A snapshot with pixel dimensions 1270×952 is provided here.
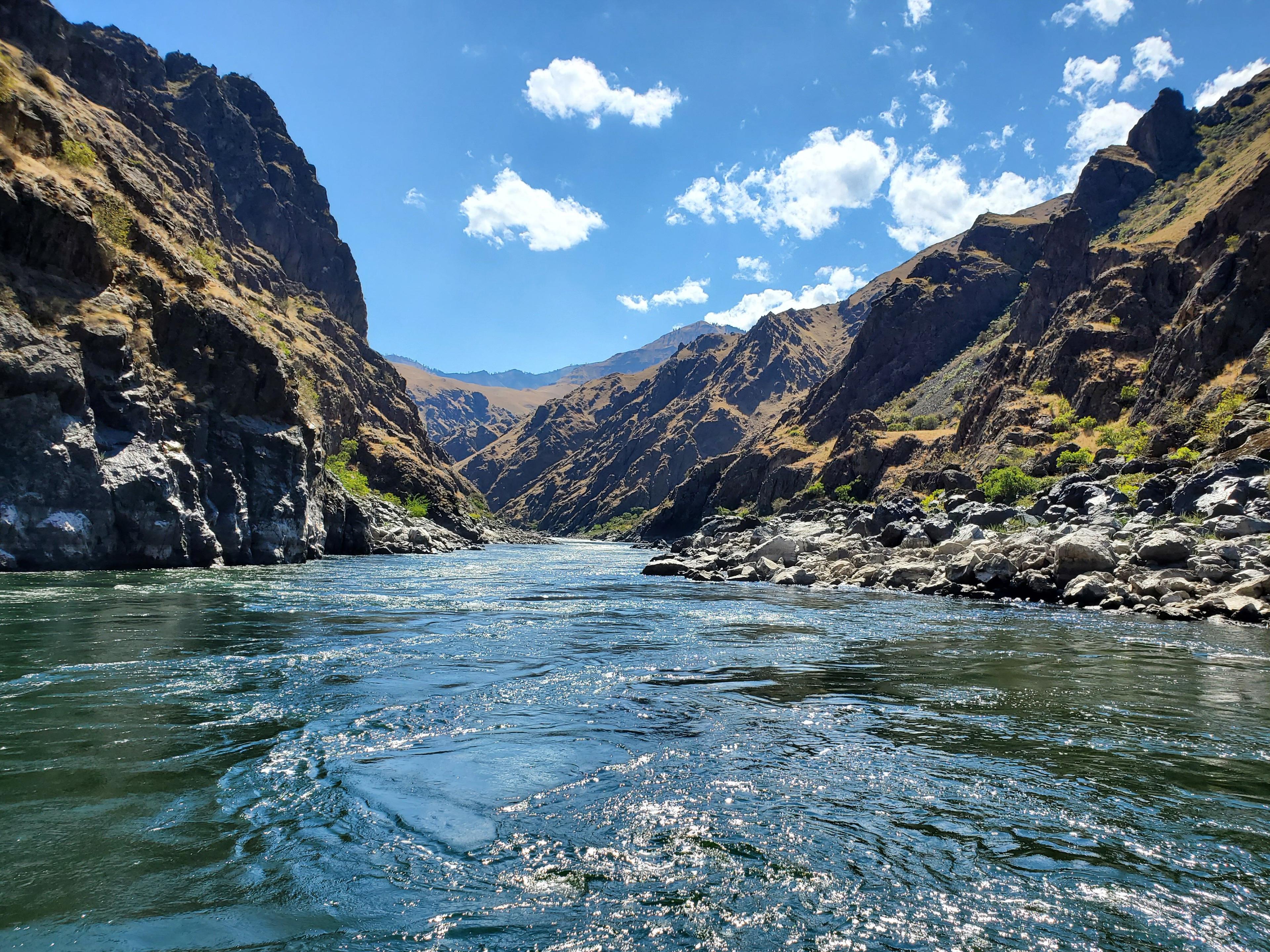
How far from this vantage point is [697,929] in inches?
176

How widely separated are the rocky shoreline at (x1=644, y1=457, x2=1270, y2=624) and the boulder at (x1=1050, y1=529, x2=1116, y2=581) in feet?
0.13

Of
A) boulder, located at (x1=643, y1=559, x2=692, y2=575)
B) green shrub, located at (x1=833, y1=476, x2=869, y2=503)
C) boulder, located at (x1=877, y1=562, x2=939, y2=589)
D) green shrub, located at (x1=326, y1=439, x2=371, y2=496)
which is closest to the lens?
boulder, located at (x1=877, y1=562, x2=939, y2=589)

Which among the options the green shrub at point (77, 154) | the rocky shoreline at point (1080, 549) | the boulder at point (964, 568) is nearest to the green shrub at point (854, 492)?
the rocky shoreline at point (1080, 549)

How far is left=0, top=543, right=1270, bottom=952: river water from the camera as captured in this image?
4539 millimetres

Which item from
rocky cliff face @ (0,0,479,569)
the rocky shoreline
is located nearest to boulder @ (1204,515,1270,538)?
the rocky shoreline

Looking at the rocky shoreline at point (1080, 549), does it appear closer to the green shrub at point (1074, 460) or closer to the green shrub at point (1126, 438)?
the green shrub at point (1126, 438)

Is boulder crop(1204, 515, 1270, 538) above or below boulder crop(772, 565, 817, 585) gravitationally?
above

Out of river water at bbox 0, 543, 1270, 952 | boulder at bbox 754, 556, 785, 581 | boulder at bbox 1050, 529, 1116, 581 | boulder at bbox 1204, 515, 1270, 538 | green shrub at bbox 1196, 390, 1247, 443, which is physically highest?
green shrub at bbox 1196, 390, 1247, 443

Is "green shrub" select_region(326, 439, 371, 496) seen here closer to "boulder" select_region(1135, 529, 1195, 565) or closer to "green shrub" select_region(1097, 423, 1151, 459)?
"green shrub" select_region(1097, 423, 1151, 459)

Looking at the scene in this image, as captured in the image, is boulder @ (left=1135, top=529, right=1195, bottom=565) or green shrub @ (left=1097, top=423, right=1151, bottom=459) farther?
green shrub @ (left=1097, top=423, right=1151, bottom=459)

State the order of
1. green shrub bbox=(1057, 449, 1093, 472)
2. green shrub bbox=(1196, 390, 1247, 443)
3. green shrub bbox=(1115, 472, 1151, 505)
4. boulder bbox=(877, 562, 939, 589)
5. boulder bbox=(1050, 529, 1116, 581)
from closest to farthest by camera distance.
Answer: boulder bbox=(1050, 529, 1116, 581) → boulder bbox=(877, 562, 939, 589) → green shrub bbox=(1115, 472, 1151, 505) → green shrub bbox=(1196, 390, 1247, 443) → green shrub bbox=(1057, 449, 1093, 472)

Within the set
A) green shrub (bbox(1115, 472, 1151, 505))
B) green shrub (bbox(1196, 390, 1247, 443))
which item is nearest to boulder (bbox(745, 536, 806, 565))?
green shrub (bbox(1115, 472, 1151, 505))

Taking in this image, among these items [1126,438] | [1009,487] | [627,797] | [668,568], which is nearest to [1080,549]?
[627,797]

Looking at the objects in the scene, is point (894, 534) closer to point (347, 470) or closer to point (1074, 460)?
point (1074, 460)
